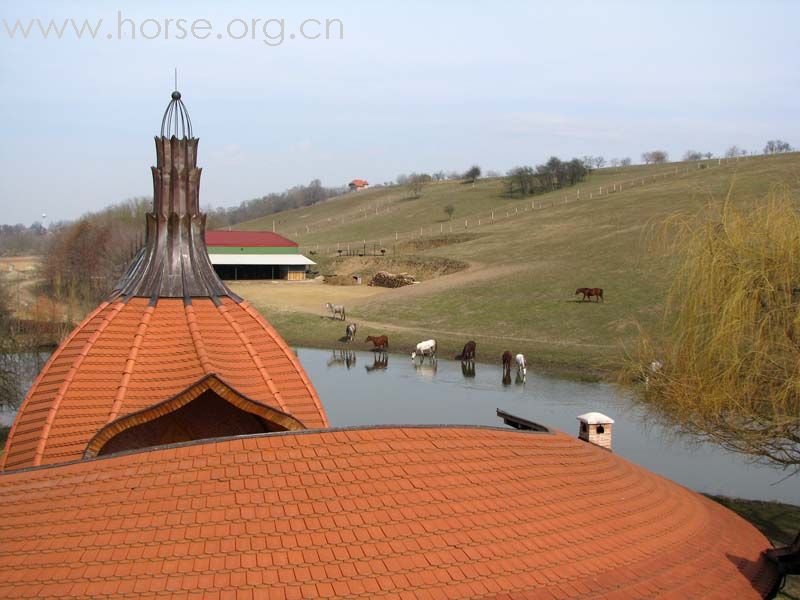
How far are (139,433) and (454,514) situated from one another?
5448 mm

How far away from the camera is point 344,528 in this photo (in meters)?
7.01

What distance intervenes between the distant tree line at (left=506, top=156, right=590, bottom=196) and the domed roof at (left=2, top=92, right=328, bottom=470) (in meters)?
106

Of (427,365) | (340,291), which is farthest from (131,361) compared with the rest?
(340,291)

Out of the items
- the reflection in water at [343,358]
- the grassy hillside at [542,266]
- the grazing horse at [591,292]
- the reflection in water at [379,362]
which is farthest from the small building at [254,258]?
the grazing horse at [591,292]

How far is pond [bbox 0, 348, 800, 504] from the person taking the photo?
20.4 meters

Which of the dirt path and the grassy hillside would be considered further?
the dirt path

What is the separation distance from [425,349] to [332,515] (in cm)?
3116

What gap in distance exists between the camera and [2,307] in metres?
29.4

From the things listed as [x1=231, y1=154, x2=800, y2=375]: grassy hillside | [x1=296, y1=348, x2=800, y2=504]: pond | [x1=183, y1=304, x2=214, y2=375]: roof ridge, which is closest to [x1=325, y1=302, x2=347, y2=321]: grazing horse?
[x1=231, y1=154, x2=800, y2=375]: grassy hillside

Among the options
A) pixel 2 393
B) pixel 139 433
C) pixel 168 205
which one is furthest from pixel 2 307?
pixel 139 433

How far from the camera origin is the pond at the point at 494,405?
20.4m

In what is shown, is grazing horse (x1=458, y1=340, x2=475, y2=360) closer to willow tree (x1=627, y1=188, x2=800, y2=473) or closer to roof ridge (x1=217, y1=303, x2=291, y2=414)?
willow tree (x1=627, y1=188, x2=800, y2=473)

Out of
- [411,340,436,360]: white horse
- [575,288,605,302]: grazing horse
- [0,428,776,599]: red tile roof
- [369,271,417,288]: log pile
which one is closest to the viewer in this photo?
[0,428,776,599]: red tile roof

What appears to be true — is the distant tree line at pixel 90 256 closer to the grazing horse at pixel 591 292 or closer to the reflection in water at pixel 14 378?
the reflection in water at pixel 14 378
